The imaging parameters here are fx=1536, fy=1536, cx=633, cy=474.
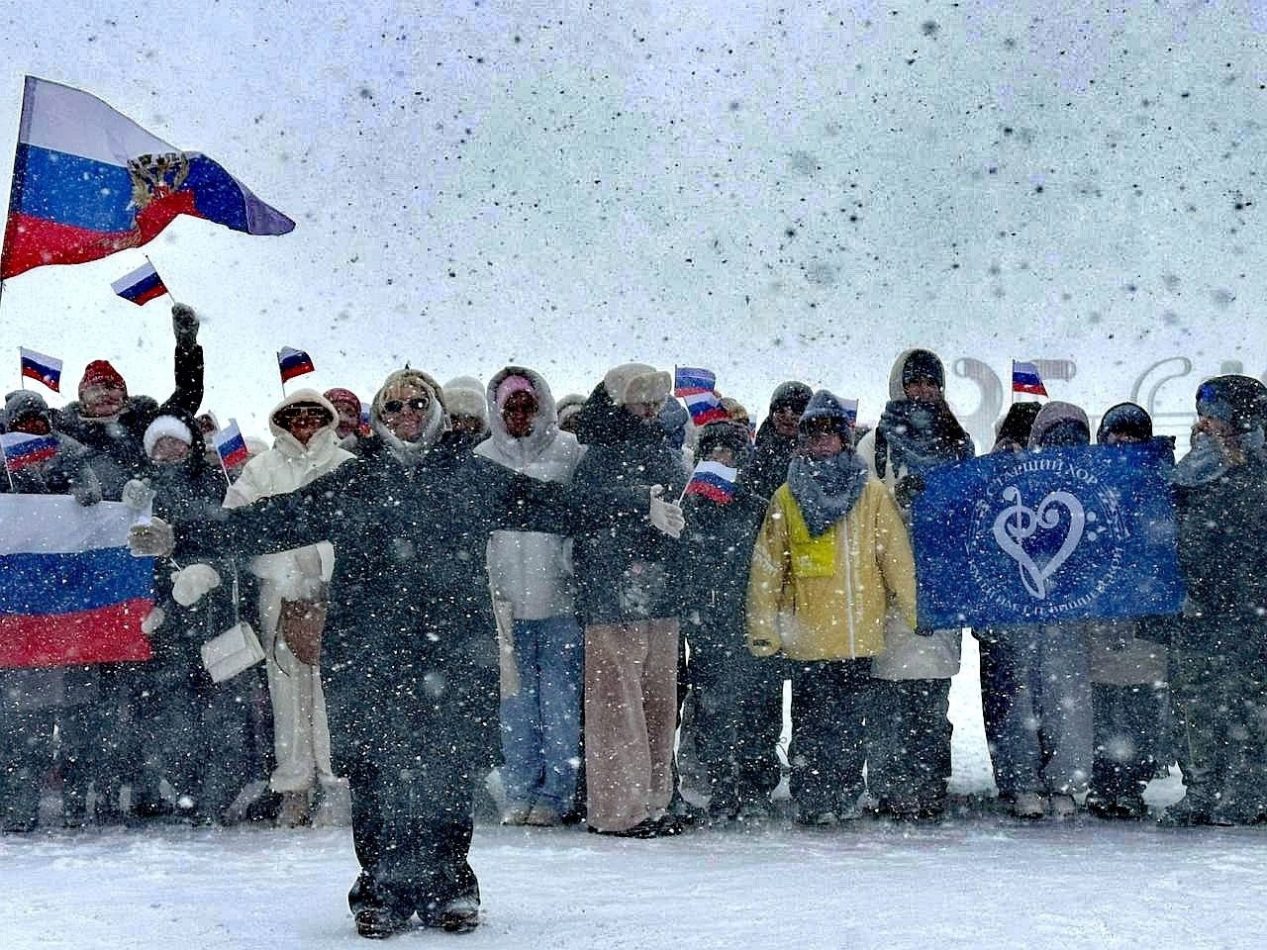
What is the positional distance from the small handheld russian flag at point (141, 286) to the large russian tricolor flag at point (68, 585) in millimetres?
1085

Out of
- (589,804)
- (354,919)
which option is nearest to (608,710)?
(589,804)

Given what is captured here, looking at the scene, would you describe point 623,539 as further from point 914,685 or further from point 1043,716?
point 1043,716

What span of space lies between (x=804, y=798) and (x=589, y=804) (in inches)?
40.4

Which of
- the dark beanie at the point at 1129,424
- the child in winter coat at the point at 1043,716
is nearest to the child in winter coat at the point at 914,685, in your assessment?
the child in winter coat at the point at 1043,716

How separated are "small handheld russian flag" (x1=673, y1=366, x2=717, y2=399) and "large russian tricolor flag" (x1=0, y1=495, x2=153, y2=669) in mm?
3243

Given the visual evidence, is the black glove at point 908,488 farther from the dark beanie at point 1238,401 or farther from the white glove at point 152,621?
the white glove at point 152,621

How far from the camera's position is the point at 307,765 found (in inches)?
291

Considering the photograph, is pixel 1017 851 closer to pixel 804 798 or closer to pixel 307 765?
pixel 804 798

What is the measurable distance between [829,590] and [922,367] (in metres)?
1.18

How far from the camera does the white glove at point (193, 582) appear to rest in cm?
711

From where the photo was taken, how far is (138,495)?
738 cm

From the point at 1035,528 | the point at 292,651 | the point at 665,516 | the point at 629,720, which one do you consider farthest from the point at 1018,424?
the point at 292,651

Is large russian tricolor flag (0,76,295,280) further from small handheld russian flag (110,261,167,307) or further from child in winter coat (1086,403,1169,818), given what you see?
child in winter coat (1086,403,1169,818)

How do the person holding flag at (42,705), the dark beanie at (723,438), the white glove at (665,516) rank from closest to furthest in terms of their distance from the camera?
the white glove at (665,516)
the person holding flag at (42,705)
the dark beanie at (723,438)
